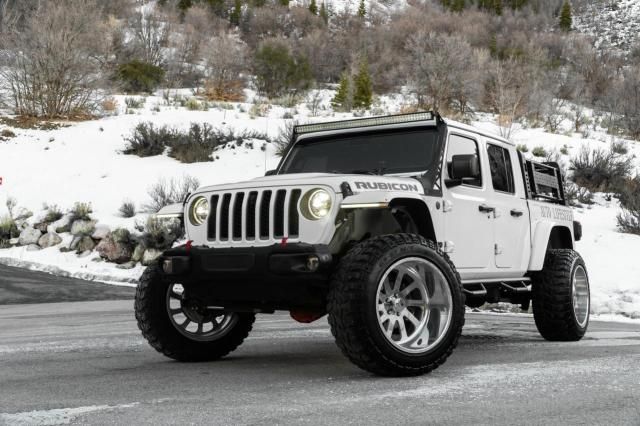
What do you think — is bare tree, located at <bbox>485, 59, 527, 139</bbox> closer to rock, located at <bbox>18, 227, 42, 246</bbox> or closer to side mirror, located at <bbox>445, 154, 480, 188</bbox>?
rock, located at <bbox>18, 227, 42, 246</bbox>

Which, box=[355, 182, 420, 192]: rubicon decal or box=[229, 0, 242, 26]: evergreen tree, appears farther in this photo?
box=[229, 0, 242, 26]: evergreen tree

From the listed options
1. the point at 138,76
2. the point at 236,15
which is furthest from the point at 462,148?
the point at 236,15

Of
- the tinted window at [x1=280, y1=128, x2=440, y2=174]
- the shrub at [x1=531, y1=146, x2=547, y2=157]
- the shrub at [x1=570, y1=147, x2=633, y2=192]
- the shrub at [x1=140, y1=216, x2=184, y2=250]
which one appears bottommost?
the shrub at [x1=140, y1=216, x2=184, y2=250]

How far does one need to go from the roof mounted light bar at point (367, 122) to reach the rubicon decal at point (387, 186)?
85cm

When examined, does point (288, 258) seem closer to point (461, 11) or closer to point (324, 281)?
point (324, 281)

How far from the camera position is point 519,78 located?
37.6 meters

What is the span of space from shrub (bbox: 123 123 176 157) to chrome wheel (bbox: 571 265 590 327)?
57.5ft

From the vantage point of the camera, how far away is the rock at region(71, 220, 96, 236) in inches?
708

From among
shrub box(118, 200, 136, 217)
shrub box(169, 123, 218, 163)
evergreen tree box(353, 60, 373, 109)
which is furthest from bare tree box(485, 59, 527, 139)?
shrub box(118, 200, 136, 217)

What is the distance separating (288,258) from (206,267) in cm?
74

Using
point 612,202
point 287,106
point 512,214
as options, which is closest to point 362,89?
point 287,106

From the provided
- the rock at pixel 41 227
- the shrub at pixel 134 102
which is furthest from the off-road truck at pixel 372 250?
the shrub at pixel 134 102

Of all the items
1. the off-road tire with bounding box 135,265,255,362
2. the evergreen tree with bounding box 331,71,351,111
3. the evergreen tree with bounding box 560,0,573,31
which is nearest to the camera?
the off-road tire with bounding box 135,265,255,362

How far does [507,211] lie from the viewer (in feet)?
23.4
